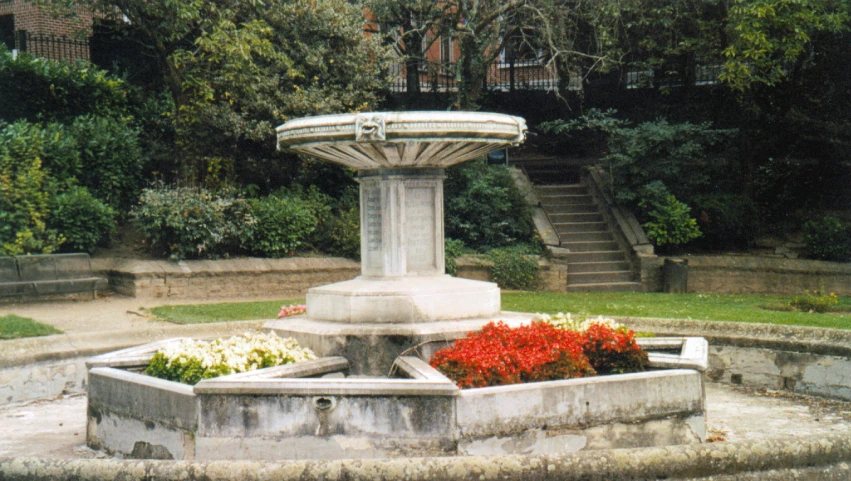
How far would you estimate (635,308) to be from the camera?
1338 centimetres

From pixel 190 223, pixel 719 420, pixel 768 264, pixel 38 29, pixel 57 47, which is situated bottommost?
pixel 719 420

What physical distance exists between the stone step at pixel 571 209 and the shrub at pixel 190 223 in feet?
23.1

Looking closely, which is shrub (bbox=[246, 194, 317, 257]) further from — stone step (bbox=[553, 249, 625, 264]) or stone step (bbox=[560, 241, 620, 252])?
stone step (bbox=[560, 241, 620, 252])

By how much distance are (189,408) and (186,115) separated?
37.7 feet

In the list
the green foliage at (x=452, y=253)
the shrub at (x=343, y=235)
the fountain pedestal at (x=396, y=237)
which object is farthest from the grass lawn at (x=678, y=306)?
the fountain pedestal at (x=396, y=237)

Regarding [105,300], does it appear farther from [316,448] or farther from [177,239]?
[316,448]

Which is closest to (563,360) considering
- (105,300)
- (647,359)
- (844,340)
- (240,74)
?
(647,359)

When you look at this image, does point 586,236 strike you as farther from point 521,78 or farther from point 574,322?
point 574,322

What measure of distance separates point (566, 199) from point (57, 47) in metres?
12.0

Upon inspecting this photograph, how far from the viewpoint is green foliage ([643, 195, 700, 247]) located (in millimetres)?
18516

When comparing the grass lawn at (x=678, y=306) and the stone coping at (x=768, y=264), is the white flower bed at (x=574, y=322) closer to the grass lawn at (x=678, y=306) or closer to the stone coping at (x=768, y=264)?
the grass lawn at (x=678, y=306)

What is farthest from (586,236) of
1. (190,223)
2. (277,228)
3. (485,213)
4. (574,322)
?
(574,322)

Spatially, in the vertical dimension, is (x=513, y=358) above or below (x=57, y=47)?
below

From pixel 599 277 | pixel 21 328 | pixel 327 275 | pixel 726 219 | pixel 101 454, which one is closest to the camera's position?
pixel 101 454
